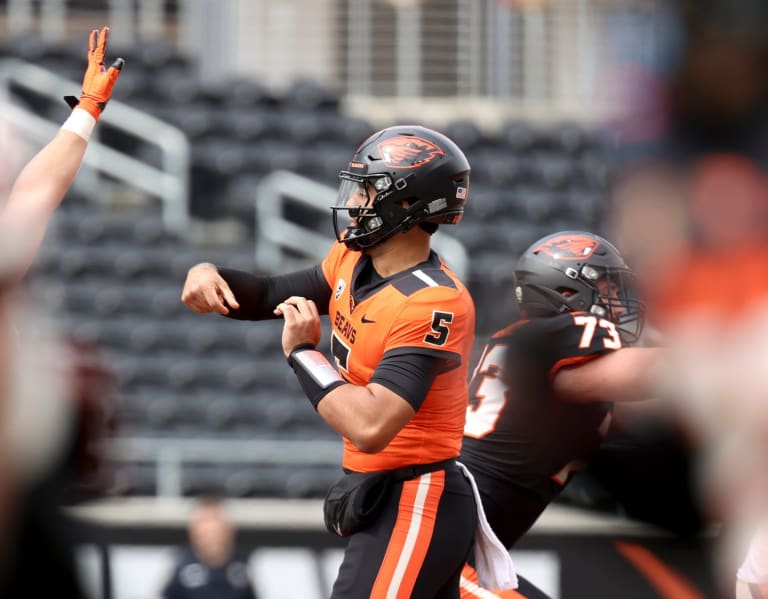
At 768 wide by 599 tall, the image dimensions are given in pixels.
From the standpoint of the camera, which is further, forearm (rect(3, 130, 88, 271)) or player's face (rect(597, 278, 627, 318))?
player's face (rect(597, 278, 627, 318))

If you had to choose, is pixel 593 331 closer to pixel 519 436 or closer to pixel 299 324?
pixel 519 436

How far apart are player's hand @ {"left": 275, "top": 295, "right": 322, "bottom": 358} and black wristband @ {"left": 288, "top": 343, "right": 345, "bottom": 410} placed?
24 mm

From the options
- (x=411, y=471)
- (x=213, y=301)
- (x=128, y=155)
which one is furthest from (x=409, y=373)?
(x=128, y=155)

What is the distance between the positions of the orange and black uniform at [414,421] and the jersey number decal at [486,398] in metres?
0.59

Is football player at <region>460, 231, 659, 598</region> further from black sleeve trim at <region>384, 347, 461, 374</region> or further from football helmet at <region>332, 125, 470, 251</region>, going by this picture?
football helmet at <region>332, 125, 470, 251</region>

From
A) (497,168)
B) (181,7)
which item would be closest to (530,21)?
(497,168)

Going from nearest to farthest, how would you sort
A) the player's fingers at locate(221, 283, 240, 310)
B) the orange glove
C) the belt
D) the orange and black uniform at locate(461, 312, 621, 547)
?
the orange glove, the belt, the player's fingers at locate(221, 283, 240, 310), the orange and black uniform at locate(461, 312, 621, 547)

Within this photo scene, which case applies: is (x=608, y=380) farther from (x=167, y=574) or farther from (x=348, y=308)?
(x=167, y=574)

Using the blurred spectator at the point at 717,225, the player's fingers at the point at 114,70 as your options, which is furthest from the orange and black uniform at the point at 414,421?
the blurred spectator at the point at 717,225

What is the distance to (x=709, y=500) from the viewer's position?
4.39ft

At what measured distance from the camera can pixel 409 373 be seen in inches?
148

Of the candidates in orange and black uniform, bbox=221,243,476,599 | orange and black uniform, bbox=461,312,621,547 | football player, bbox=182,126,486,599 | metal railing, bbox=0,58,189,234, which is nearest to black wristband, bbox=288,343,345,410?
football player, bbox=182,126,486,599

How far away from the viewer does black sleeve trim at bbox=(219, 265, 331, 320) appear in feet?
14.0

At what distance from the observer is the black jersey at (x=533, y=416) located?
4258mm
